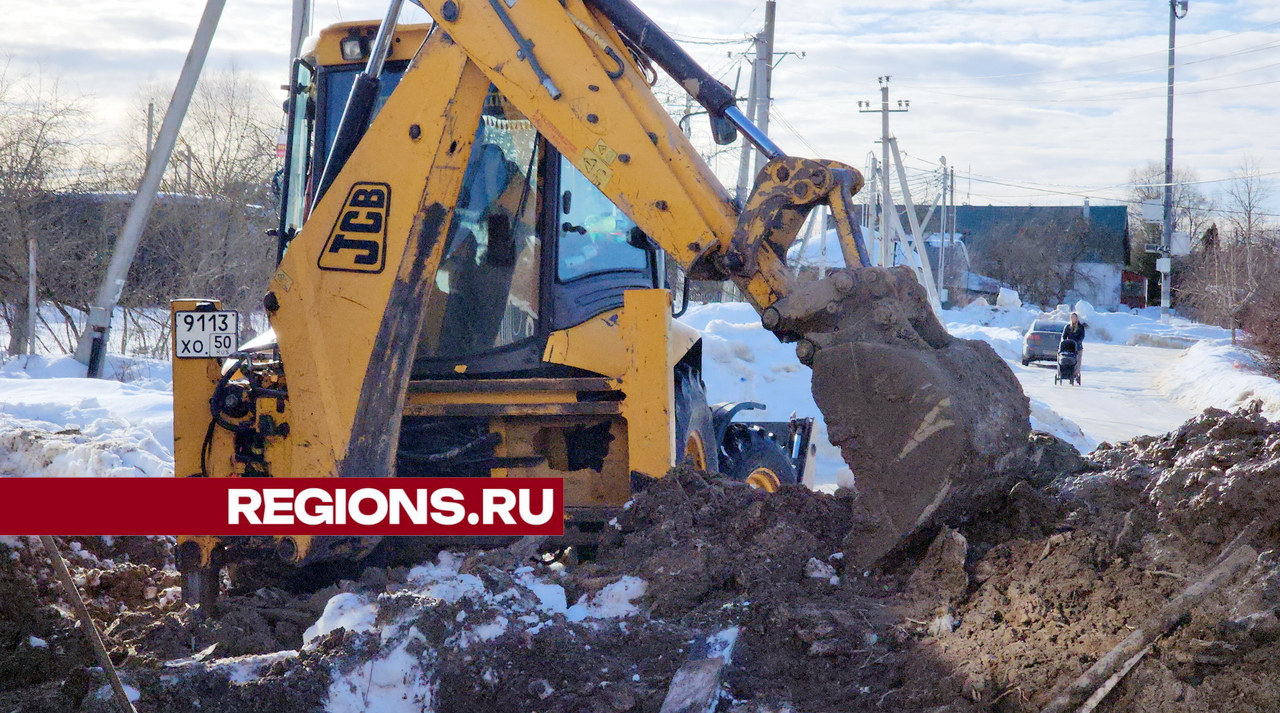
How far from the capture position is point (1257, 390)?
53.6ft

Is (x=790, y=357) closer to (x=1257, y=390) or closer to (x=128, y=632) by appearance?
(x=1257, y=390)

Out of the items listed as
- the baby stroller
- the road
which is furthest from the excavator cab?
the baby stroller

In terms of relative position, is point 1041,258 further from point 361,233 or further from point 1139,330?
point 361,233

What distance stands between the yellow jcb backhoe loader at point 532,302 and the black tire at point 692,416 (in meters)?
0.02

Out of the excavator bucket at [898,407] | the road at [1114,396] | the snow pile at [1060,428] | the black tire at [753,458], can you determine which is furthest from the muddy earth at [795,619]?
the road at [1114,396]

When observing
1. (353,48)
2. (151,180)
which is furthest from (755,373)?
(353,48)

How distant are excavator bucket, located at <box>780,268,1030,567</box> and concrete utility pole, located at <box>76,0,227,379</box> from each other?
11725 millimetres

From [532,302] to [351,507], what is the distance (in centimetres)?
134

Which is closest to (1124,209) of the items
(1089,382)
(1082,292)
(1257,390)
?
(1082,292)

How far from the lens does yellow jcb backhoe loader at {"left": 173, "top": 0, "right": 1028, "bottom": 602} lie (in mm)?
4023

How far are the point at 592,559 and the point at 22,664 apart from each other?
7.75ft

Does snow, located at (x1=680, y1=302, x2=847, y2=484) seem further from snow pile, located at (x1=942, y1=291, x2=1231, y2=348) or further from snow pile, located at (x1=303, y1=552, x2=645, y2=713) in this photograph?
snow pile, located at (x1=942, y1=291, x2=1231, y2=348)

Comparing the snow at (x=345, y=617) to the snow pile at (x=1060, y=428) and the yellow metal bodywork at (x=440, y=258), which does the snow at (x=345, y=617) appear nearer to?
the yellow metal bodywork at (x=440, y=258)

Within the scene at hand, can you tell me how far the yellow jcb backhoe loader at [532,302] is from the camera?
13.2 feet
